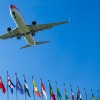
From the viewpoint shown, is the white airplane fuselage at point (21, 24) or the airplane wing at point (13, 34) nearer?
the white airplane fuselage at point (21, 24)

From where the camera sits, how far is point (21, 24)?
7738 cm

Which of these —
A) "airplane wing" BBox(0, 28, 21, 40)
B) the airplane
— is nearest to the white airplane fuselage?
the airplane

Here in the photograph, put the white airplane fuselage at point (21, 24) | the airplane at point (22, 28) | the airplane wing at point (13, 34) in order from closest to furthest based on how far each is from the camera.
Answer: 1. the white airplane fuselage at point (21, 24)
2. the airplane at point (22, 28)
3. the airplane wing at point (13, 34)

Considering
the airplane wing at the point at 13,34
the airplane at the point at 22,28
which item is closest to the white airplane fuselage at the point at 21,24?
the airplane at the point at 22,28

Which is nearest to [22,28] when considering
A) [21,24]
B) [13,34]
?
[21,24]

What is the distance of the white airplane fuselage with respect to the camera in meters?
73.8

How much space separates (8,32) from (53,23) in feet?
45.9

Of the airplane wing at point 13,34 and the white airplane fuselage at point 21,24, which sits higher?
the airplane wing at point 13,34

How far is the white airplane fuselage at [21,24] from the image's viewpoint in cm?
7381

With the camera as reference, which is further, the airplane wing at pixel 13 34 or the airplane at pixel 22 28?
the airplane wing at pixel 13 34

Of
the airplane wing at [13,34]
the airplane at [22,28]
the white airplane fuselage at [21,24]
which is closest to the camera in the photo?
the white airplane fuselage at [21,24]

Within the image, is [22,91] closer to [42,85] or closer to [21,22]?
[42,85]

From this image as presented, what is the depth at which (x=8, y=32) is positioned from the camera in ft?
281

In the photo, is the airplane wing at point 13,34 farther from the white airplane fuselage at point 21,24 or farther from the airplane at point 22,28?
the white airplane fuselage at point 21,24
